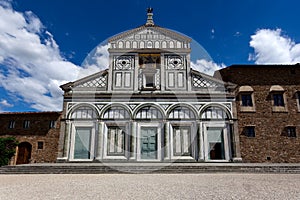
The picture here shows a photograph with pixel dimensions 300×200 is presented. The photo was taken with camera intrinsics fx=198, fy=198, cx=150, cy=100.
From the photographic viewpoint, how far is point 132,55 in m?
16.2

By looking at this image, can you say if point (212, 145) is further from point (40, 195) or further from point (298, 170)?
point (40, 195)

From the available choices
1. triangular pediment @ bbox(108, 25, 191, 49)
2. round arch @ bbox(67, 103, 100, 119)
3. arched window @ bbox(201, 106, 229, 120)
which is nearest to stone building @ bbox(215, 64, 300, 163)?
arched window @ bbox(201, 106, 229, 120)

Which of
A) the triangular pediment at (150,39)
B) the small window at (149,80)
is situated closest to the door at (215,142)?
the small window at (149,80)

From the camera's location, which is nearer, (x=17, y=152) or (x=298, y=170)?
(x=298, y=170)

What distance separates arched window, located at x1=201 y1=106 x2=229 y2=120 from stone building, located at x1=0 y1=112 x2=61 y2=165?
39.8ft

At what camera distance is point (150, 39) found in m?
16.7

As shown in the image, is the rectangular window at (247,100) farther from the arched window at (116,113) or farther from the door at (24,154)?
the door at (24,154)

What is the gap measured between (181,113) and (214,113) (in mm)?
2438

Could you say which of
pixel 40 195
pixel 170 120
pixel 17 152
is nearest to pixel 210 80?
pixel 170 120

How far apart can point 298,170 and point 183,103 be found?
7708mm

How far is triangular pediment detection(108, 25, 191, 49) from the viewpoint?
1650cm

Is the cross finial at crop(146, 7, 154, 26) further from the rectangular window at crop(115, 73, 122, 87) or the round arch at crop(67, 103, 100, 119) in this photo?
the round arch at crop(67, 103, 100, 119)

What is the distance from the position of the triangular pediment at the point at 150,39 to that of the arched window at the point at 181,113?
17.7 ft

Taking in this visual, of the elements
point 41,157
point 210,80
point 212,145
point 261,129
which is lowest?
point 41,157
